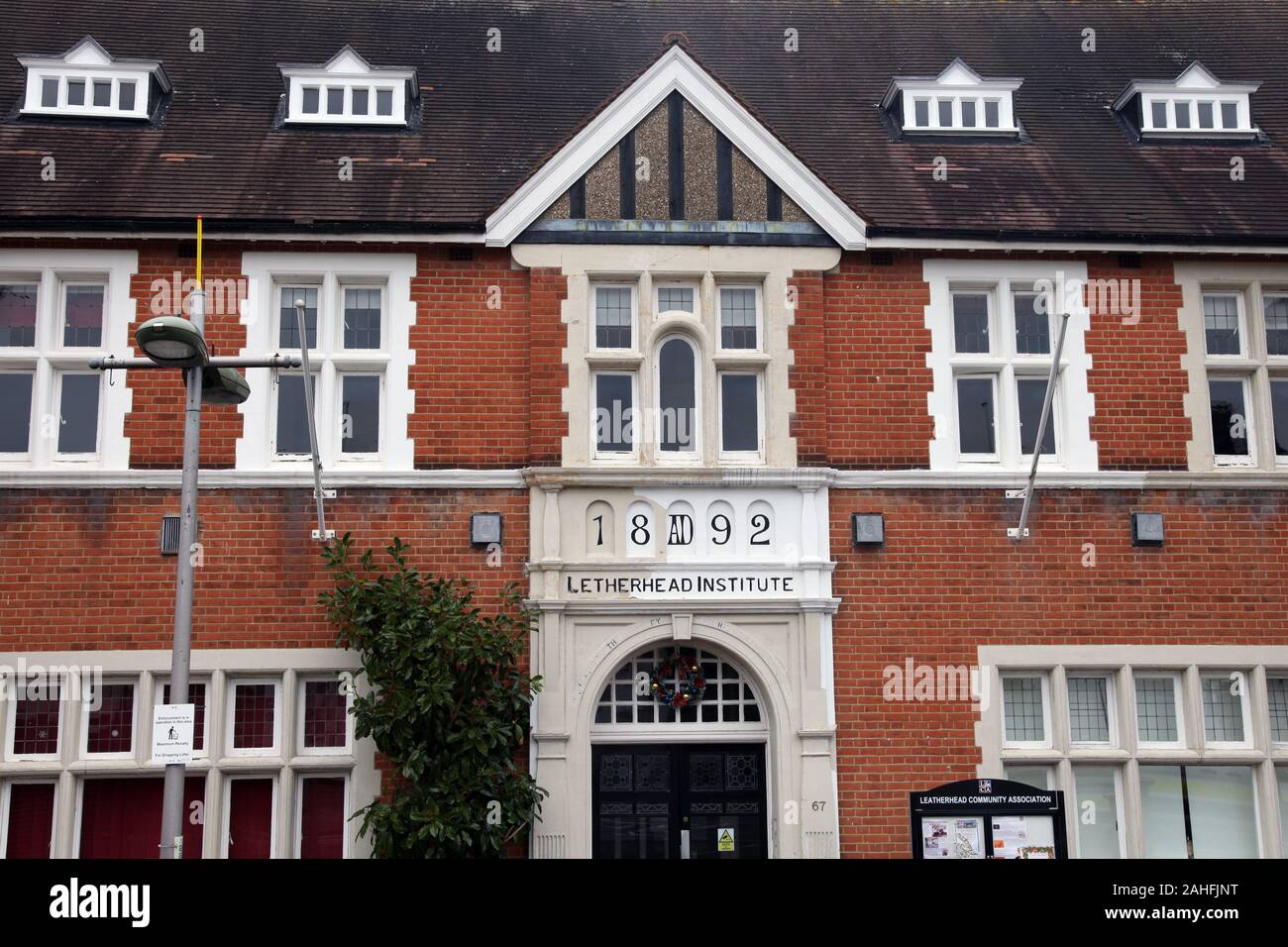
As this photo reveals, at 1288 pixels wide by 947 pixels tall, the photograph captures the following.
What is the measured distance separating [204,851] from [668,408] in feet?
21.5

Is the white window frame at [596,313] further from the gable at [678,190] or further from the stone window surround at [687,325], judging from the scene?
the gable at [678,190]

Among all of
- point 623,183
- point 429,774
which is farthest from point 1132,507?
point 429,774

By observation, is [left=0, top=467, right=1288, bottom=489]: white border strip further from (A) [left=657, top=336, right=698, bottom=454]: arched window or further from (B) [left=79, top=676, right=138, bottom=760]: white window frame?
(B) [left=79, top=676, right=138, bottom=760]: white window frame

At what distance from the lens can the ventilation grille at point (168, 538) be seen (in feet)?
43.6

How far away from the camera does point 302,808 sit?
13.1 meters

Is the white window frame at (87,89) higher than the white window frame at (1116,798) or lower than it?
higher

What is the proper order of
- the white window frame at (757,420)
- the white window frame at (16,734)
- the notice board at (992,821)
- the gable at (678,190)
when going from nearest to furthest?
1. the notice board at (992,821)
2. the white window frame at (16,734)
3. the white window frame at (757,420)
4. the gable at (678,190)

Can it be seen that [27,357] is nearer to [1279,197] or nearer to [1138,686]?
[1138,686]

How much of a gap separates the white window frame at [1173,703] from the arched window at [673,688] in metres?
3.94

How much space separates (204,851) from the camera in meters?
12.8

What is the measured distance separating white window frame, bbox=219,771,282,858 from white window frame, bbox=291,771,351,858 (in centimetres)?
19

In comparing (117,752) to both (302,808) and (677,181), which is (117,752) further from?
(677,181)

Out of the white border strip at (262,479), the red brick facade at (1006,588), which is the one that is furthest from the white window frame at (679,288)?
the red brick facade at (1006,588)

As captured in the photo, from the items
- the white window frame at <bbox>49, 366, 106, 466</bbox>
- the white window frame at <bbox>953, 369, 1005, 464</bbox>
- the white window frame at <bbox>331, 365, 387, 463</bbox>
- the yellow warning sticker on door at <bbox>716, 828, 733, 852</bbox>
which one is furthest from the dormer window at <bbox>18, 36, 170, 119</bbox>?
the yellow warning sticker on door at <bbox>716, 828, 733, 852</bbox>
